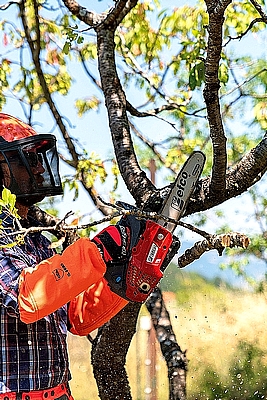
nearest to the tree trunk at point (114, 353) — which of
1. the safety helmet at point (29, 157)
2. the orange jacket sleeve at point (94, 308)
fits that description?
the orange jacket sleeve at point (94, 308)

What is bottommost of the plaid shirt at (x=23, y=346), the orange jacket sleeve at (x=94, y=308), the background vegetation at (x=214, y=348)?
the plaid shirt at (x=23, y=346)

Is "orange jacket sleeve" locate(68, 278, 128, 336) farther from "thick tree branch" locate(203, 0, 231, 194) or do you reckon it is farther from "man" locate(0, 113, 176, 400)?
"thick tree branch" locate(203, 0, 231, 194)

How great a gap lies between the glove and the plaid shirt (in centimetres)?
20

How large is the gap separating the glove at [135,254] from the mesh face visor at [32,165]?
24 centimetres

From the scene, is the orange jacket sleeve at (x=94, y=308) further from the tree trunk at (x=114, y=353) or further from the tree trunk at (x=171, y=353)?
the tree trunk at (x=171, y=353)

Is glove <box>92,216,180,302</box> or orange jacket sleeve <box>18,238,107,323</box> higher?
glove <box>92,216,180,302</box>

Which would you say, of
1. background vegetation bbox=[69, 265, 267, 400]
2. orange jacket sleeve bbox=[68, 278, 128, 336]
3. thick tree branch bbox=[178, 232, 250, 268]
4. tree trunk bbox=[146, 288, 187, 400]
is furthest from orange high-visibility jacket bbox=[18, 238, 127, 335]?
background vegetation bbox=[69, 265, 267, 400]

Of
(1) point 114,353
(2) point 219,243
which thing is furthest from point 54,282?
(1) point 114,353

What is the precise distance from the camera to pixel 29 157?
181cm

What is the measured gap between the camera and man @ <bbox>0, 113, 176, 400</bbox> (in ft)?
4.88

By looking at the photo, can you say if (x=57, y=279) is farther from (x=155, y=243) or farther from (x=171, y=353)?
(x=171, y=353)

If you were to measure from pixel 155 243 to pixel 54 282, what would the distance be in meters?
0.35

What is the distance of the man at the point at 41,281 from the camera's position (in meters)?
1.49

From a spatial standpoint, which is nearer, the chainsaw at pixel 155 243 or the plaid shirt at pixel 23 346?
the plaid shirt at pixel 23 346
